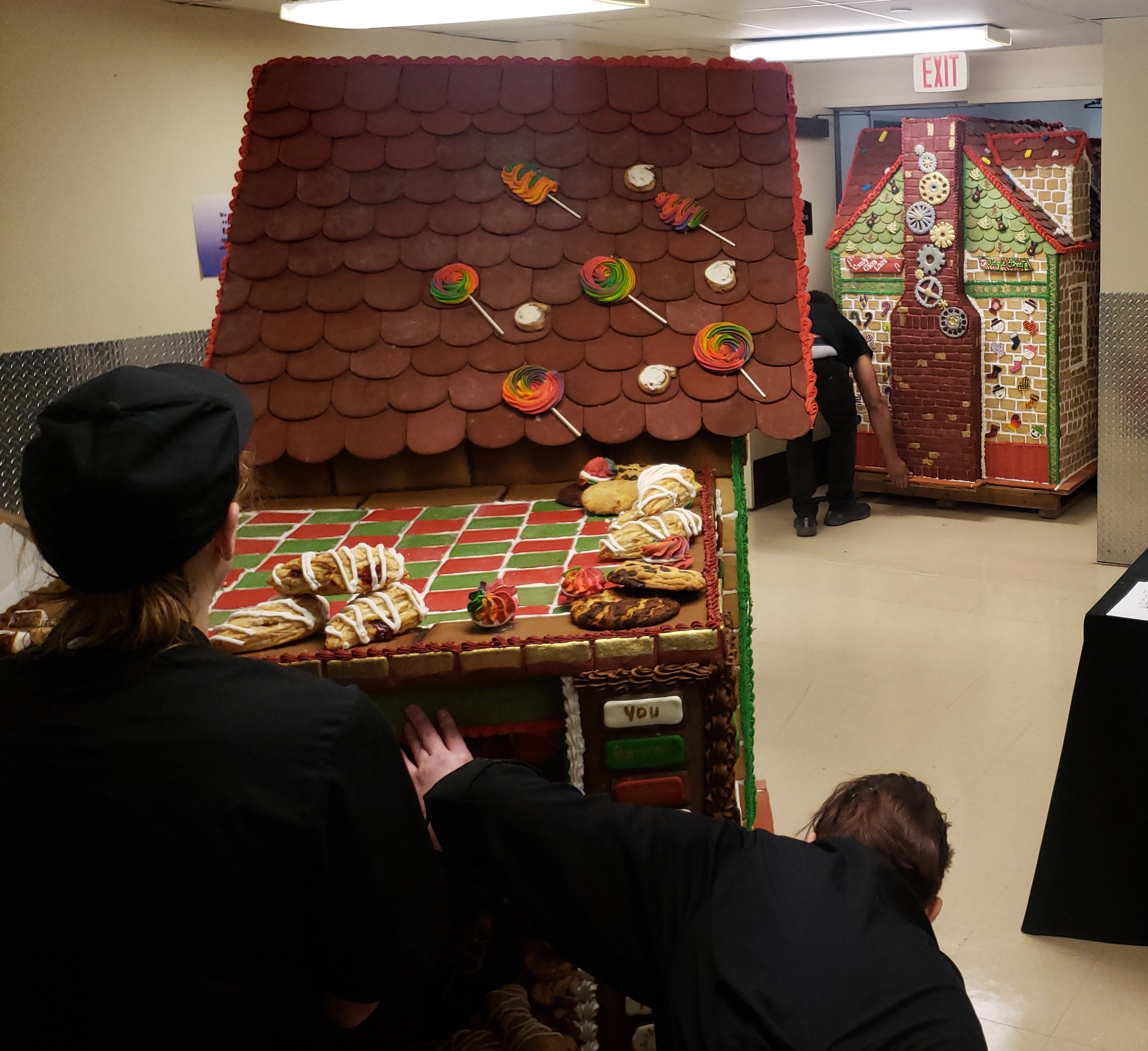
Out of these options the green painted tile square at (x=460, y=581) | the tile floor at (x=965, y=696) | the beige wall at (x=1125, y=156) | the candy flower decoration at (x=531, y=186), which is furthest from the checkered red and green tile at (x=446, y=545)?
the beige wall at (x=1125, y=156)

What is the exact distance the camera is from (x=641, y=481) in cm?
265

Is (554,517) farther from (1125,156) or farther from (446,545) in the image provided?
(1125,156)

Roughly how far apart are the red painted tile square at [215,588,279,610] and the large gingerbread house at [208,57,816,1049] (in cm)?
29

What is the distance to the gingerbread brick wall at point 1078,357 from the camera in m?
7.04

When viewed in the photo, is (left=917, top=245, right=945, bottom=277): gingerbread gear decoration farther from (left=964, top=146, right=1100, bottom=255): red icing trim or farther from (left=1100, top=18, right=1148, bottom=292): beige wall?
(left=1100, top=18, right=1148, bottom=292): beige wall

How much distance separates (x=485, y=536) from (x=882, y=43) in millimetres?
5287

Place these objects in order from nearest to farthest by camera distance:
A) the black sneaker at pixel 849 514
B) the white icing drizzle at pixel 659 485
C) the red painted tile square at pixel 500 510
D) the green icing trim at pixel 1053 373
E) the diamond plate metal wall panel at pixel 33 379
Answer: the white icing drizzle at pixel 659 485
the red painted tile square at pixel 500 510
the diamond plate metal wall panel at pixel 33 379
the green icing trim at pixel 1053 373
the black sneaker at pixel 849 514

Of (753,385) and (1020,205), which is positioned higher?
(1020,205)

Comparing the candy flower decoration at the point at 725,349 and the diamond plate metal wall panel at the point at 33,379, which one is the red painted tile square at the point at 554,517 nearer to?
the candy flower decoration at the point at 725,349

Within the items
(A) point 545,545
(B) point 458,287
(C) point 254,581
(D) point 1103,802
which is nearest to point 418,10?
(B) point 458,287

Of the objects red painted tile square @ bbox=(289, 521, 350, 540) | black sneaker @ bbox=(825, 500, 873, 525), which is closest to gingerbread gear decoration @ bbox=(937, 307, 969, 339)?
black sneaker @ bbox=(825, 500, 873, 525)

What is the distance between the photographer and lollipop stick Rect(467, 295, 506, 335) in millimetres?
3141

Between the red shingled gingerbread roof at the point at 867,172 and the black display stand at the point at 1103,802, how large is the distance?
4.50 meters

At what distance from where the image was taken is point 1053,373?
7047 mm
